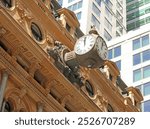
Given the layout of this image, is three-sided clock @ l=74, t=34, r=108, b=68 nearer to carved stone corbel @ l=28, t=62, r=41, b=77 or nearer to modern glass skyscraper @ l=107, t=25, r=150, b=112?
carved stone corbel @ l=28, t=62, r=41, b=77

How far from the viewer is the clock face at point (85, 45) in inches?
754

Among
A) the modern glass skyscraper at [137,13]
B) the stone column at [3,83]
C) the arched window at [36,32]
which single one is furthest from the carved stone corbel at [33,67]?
the modern glass skyscraper at [137,13]

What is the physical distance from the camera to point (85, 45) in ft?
63.8

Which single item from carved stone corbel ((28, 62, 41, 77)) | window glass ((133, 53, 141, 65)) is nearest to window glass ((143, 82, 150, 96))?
window glass ((133, 53, 141, 65))

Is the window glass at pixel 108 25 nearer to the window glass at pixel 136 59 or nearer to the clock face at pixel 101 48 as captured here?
the window glass at pixel 136 59

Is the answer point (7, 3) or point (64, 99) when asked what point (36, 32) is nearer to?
point (7, 3)

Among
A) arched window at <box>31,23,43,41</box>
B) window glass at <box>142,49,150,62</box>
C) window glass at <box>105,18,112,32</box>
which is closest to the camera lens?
arched window at <box>31,23,43,41</box>

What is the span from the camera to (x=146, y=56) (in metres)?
59.2

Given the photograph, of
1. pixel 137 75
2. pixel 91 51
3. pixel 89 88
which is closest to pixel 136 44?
pixel 137 75

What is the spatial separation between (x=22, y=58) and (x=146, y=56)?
1596 inches

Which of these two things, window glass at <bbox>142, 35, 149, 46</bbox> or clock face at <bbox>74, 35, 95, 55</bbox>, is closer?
clock face at <bbox>74, 35, 95, 55</bbox>

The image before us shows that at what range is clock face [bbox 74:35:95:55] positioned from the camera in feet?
62.8

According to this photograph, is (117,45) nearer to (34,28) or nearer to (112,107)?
(112,107)

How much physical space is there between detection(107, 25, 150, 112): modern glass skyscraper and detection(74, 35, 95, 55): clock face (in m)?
36.3
